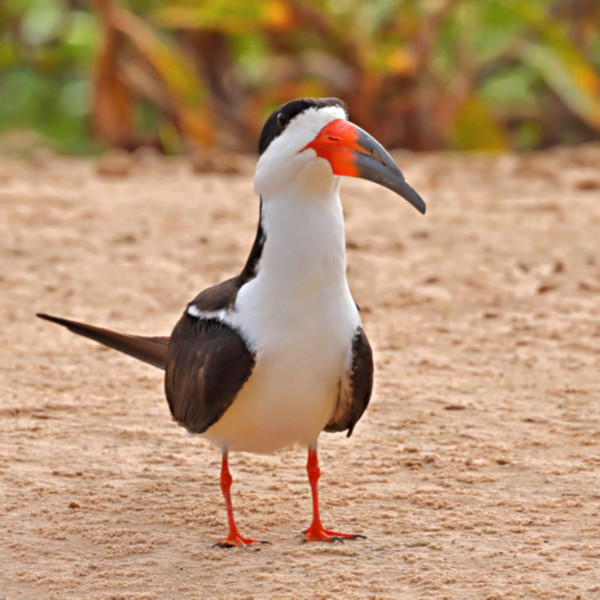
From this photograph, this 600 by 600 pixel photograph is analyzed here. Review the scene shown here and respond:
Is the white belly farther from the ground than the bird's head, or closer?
closer

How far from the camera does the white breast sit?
3.46 metres

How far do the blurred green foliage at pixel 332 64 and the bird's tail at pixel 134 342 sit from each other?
275 inches

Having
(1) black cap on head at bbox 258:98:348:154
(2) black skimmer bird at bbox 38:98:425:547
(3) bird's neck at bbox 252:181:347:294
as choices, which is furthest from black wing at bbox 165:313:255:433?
(1) black cap on head at bbox 258:98:348:154

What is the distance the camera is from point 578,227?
25.9 feet

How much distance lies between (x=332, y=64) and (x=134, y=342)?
7656mm

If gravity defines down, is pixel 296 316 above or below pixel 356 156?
below

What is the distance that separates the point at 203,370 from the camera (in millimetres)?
3607

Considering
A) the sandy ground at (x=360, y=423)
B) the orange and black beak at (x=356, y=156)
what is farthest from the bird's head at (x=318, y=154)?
the sandy ground at (x=360, y=423)

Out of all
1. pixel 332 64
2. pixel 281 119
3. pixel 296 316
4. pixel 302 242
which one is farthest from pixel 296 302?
pixel 332 64

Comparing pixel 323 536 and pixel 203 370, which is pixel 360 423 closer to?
pixel 323 536

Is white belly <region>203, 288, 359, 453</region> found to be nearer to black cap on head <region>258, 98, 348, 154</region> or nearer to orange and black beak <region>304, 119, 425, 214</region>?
orange and black beak <region>304, 119, 425, 214</region>

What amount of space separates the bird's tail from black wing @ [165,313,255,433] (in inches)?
13.2

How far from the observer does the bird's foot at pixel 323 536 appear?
3676 millimetres

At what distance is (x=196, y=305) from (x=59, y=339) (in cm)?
235
